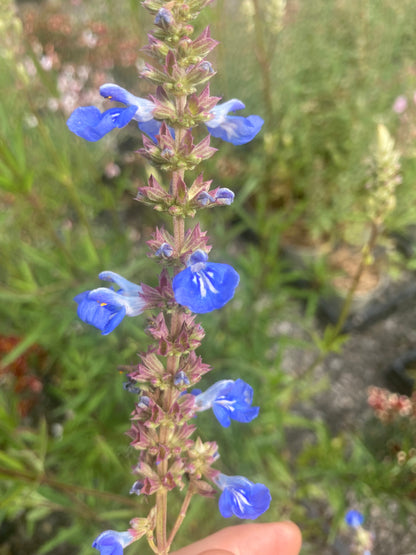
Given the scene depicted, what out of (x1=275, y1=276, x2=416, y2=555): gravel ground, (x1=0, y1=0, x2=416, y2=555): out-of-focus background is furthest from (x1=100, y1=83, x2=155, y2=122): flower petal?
(x1=275, y1=276, x2=416, y2=555): gravel ground

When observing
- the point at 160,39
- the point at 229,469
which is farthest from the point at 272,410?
the point at 160,39

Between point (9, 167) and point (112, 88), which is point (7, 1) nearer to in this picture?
point (9, 167)

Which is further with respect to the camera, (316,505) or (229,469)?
(316,505)

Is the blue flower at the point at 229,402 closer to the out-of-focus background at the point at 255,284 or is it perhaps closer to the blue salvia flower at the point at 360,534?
the out-of-focus background at the point at 255,284

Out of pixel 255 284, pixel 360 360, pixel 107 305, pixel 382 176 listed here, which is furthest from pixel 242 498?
pixel 360 360

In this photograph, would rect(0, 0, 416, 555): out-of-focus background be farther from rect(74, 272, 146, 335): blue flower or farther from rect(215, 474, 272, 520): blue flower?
rect(74, 272, 146, 335): blue flower

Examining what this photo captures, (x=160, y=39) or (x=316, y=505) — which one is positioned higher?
(x=160, y=39)

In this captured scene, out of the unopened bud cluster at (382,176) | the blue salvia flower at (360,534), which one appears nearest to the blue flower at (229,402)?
the unopened bud cluster at (382,176)
